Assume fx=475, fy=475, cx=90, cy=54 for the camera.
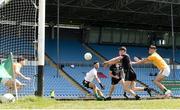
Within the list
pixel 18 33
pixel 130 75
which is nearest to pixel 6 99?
pixel 130 75

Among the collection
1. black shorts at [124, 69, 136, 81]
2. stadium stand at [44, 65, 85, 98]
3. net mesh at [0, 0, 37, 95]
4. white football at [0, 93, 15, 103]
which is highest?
net mesh at [0, 0, 37, 95]

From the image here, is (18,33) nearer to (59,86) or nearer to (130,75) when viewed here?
(59,86)

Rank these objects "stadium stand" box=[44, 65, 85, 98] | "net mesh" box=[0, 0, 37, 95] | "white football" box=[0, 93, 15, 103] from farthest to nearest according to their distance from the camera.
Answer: "stadium stand" box=[44, 65, 85, 98] → "net mesh" box=[0, 0, 37, 95] → "white football" box=[0, 93, 15, 103]

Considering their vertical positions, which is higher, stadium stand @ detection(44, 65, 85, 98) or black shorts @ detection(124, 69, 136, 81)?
black shorts @ detection(124, 69, 136, 81)

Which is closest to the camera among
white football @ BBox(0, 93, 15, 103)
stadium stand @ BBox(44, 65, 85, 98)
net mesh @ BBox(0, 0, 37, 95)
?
white football @ BBox(0, 93, 15, 103)

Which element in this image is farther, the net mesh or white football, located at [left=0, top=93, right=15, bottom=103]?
the net mesh

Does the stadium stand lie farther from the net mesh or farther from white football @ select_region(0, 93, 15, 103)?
white football @ select_region(0, 93, 15, 103)

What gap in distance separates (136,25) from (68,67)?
11352 millimetres

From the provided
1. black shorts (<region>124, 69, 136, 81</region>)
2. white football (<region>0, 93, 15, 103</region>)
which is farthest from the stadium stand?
white football (<region>0, 93, 15, 103</region>)

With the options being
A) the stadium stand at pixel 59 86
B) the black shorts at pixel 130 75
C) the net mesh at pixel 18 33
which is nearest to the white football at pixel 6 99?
the black shorts at pixel 130 75

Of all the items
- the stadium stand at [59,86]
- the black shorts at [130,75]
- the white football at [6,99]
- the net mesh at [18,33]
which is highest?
the net mesh at [18,33]

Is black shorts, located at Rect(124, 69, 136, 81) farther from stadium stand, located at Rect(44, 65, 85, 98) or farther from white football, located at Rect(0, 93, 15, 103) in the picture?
stadium stand, located at Rect(44, 65, 85, 98)

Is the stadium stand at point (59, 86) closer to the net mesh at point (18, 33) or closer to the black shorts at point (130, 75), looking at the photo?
the net mesh at point (18, 33)

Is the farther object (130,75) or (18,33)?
(18,33)
